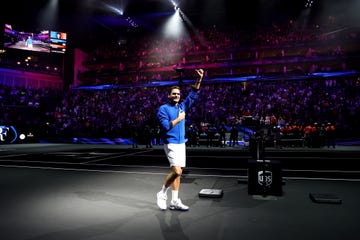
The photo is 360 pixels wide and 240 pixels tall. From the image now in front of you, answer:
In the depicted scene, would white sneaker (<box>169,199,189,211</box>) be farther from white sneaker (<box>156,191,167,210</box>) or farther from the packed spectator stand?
the packed spectator stand

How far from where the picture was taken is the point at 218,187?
593 cm

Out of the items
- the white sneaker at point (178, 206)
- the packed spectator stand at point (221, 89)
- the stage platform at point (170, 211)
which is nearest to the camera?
the stage platform at point (170, 211)

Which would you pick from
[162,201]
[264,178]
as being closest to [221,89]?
[264,178]

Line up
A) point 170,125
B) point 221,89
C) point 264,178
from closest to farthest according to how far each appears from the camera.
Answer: point 170,125
point 264,178
point 221,89

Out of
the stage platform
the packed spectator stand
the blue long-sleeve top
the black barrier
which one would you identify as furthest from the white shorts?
the packed spectator stand

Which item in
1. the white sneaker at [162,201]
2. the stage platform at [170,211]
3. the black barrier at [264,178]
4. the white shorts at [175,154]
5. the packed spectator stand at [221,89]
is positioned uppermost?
the packed spectator stand at [221,89]

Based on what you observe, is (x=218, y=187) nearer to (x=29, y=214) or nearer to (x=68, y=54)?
(x=29, y=214)

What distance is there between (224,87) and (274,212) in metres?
21.8

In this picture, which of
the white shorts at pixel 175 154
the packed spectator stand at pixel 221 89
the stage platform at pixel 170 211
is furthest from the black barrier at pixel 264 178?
the packed spectator stand at pixel 221 89

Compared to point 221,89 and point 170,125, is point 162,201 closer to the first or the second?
point 170,125

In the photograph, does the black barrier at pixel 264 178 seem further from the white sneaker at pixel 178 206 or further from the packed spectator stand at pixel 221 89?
the packed spectator stand at pixel 221 89

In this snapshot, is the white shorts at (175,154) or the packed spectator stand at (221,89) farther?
the packed spectator stand at (221,89)

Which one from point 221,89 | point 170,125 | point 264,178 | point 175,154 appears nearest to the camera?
point 170,125

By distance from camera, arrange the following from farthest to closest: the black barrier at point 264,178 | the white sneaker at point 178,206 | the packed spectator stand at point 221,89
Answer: the packed spectator stand at point 221,89
the black barrier at point 264,178
the white sneaker at point 178,206
